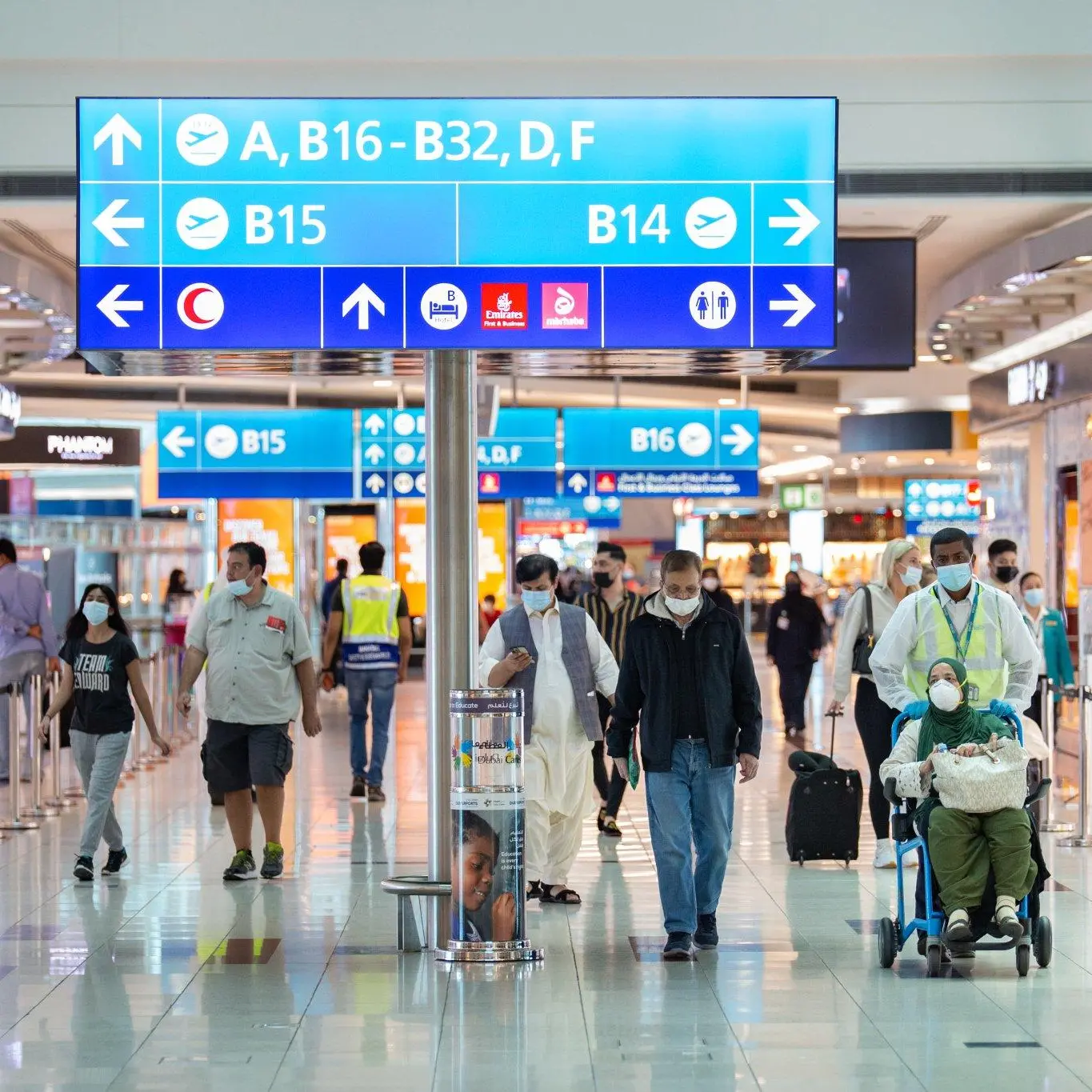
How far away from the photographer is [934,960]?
6.74 m

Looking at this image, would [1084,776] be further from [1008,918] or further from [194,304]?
[194,304]

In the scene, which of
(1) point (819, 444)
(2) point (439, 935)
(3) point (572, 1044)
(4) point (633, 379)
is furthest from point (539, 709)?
(1) point (819, 444)

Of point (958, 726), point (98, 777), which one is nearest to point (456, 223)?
point (958, 726)

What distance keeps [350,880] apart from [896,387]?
1511cm

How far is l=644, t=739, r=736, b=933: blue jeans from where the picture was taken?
7.21 m

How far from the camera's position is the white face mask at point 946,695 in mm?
6828

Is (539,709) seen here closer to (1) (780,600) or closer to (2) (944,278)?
(2) (944,278)

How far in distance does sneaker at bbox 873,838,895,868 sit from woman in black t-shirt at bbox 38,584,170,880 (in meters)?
3.83

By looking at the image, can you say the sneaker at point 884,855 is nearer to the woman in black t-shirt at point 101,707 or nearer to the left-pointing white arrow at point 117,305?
the woman in black t-shirt at point 101,707

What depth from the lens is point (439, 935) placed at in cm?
734

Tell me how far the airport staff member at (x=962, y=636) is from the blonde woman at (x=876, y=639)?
1.64 metres

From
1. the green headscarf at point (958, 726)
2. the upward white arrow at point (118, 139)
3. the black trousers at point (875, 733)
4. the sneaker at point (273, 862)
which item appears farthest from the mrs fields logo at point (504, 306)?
the sneaker at point (273, 862)

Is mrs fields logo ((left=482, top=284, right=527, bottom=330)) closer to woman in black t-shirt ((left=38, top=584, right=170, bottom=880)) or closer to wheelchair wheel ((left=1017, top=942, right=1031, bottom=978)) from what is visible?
wheelchair wheel ((left=1017, top=942, right=1031, bottom=978))

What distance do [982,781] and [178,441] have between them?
1281 centimetres
